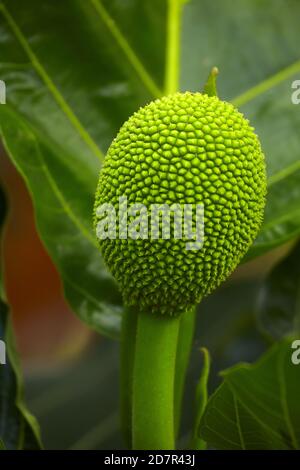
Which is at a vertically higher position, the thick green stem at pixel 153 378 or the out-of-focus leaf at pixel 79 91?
the out-of-focus leaf at pixel 79 91

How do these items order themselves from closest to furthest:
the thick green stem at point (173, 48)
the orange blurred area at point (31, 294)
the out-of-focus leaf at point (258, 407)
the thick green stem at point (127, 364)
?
1. the out-of-focus leaf at point (258, 407)
2. the thick green stem at point (127, 364)
3. the thick green stem at point (173, 48)
4. the orange blurred area at point (31, 294)

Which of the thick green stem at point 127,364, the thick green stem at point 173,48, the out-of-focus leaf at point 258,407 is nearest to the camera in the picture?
the out-of-focus leaf at point 258,407

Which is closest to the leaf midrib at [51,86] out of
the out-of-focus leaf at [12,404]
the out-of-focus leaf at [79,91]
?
the out-of-focus leaf at [79,91]

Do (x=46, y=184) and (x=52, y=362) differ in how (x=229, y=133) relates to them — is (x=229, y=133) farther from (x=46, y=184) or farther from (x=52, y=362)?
(x=52, y=362)
